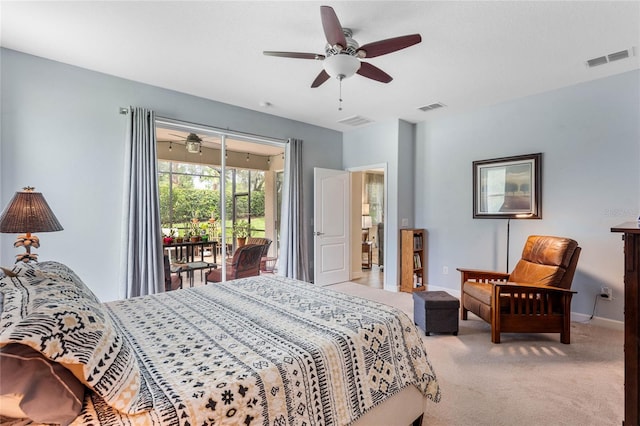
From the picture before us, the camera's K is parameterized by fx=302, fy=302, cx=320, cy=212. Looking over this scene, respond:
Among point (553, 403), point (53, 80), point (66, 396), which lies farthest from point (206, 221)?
point (553, 403)

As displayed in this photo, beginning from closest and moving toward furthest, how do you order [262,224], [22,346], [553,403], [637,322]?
[22,346] < [637,322] < [553,403] < [262,224]

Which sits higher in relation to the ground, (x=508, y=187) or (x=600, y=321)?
(x=508, y=187)

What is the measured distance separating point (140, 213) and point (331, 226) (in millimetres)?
2977

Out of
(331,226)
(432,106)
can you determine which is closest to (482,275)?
(432,106)

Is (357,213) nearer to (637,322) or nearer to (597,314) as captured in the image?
(597,314)

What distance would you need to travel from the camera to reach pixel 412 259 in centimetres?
480

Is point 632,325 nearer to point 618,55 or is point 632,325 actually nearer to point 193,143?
point 618,55

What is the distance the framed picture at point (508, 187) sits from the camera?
3.88 metres

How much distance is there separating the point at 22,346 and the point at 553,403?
2817mm

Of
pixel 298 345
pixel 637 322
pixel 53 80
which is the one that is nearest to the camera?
pixel 298 345

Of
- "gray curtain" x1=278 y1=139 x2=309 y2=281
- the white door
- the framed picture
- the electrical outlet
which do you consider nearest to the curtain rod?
"gray curtain" x1=278 y1=139 x2=309 y2=281

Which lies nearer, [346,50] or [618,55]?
[346,50]

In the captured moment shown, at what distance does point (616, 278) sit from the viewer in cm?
333

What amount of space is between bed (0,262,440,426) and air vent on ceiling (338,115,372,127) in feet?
11.3
